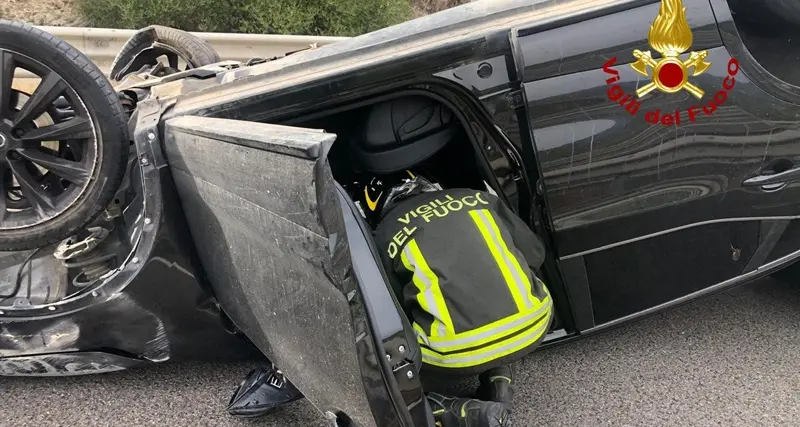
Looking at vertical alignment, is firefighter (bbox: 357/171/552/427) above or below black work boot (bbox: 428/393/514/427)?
above

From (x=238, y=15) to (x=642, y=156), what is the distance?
19.3ft

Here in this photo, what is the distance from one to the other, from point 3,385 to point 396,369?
5.55 ft

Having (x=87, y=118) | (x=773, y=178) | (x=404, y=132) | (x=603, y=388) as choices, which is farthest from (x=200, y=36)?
(x=773, y=178)

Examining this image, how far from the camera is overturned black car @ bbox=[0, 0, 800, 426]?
1883 millimetres

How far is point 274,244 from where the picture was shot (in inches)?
56.7

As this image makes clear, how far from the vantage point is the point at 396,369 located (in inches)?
58.4

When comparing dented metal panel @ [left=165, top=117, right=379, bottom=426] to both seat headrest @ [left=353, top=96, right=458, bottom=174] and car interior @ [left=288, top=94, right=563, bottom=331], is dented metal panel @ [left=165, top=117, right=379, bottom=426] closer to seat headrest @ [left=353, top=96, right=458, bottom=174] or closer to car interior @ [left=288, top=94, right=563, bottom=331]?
car interior @ [left=288, top=94, right=563, bottom=331]

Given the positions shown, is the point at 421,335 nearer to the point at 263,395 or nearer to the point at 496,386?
the point at 496,386

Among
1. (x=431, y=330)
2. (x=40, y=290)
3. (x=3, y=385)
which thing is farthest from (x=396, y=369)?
(x=3, y=385)

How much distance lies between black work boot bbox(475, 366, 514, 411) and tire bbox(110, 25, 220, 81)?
2.14m

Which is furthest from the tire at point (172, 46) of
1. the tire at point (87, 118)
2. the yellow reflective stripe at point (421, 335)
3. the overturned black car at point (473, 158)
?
the yellow reflective stripe at point (421, 335)

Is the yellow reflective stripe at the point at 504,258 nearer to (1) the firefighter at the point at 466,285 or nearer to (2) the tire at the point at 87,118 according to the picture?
(1) the firefighter at the point at 466,285

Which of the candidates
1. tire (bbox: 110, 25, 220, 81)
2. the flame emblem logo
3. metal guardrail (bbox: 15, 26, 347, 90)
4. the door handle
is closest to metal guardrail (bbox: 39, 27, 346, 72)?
metal guardrail (bbox: 15, 26, 347, 90)

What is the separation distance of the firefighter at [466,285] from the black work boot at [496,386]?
194 mm
